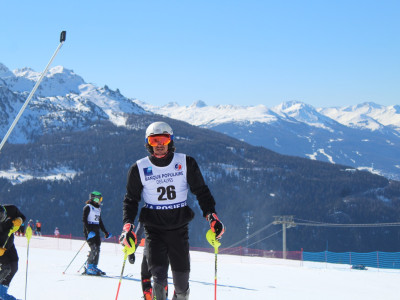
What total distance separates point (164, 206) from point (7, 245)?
116 inches

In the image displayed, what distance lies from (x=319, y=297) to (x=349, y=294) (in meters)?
1.20

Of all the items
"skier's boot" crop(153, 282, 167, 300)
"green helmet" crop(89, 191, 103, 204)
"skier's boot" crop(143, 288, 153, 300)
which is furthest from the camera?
"green helmet" crop(89, 191, 103, 204)

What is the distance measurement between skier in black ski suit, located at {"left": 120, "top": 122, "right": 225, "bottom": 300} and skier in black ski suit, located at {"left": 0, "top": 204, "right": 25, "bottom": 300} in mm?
2484

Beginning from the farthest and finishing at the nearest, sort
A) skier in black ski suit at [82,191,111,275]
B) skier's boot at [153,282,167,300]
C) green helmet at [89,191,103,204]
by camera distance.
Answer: green helmet at [89,191,103,204], skier in black ski suit at [82,191,111,275], skier's boot at [153,282,167,300]

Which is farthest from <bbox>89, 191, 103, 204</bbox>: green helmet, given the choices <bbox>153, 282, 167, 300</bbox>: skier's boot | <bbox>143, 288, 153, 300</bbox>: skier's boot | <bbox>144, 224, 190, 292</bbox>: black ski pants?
<bbox>153, 282, 167, 300</bbox>: skier's boot

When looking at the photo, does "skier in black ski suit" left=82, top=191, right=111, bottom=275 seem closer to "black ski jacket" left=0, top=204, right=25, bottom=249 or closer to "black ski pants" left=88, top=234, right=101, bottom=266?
"black ski pants" left=88, top=234, right=101, bottom=266

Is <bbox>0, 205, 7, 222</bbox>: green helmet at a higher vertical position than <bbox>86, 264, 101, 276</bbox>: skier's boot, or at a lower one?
higher

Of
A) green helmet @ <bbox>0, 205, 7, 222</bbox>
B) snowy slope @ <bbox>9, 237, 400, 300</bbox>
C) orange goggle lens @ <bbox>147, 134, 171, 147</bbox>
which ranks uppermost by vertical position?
orange goggle lens @ <bbox>147, 134, 171, 147</bbox>

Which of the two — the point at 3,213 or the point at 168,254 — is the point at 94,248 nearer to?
the point at 3,213

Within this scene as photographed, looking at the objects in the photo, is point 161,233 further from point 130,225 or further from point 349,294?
point 349,294

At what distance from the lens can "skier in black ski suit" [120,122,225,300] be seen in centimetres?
600

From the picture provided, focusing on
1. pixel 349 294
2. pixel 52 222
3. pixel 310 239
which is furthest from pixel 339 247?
pixel 349 294

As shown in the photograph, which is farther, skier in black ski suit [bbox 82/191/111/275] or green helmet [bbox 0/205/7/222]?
skier in black ski suit [bbox 82/191/111/275]

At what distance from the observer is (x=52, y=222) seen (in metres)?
193
